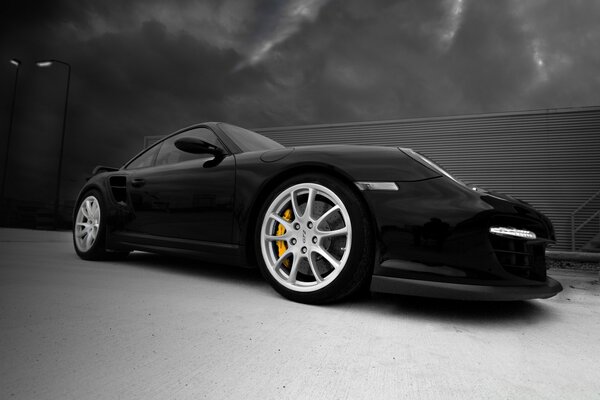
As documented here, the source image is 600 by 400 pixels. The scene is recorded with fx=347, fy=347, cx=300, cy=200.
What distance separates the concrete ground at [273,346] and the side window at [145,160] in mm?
1382

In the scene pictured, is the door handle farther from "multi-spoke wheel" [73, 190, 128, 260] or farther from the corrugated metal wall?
the corrugated metal wall

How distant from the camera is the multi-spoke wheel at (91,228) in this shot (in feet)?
10.7

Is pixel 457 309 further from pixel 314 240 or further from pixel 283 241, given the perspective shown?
pixel 283 241

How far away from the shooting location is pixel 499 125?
10.5m

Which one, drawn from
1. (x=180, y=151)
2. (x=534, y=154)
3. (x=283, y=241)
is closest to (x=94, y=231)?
(x=180, y=151)

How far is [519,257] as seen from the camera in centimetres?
174

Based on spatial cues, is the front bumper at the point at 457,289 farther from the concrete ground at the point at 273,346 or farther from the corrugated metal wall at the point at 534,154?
the corrugated metal wall at the point at 534,154

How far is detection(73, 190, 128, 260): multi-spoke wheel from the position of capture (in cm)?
325

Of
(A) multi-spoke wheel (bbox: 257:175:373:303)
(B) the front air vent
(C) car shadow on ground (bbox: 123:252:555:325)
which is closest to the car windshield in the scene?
(A) multi-spoke wheel (bbox: 257:175:373:303)

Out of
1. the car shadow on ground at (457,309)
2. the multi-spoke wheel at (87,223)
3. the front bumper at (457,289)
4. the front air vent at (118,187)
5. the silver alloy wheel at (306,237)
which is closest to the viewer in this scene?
the front bumper at (457,289)

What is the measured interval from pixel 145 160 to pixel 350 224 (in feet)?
7.65

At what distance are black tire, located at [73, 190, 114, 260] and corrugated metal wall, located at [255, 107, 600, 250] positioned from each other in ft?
32.8

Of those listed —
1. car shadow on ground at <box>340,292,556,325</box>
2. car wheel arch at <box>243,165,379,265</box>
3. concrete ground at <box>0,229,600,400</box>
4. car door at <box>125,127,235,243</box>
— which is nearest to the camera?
concrete ground at <box>0,229,600,400</box>

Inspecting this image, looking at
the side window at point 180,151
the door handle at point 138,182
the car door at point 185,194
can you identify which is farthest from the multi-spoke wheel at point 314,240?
the door handle at point 138,182
